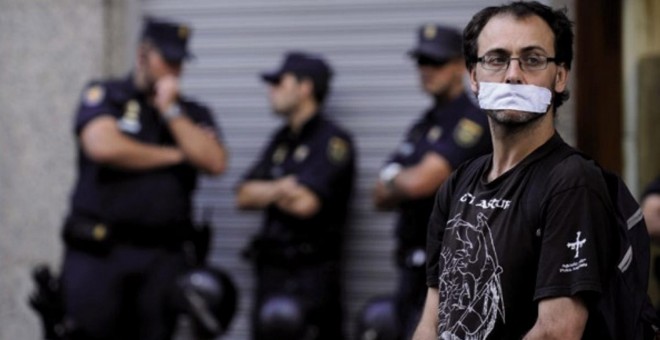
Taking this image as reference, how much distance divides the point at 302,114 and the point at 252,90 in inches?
32.3

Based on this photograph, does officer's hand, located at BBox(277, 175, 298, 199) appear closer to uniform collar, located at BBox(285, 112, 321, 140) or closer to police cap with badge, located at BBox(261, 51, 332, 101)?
uniform collar, located at BBox(285, 112, 321, 140)

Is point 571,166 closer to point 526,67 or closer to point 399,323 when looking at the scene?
point 526,67

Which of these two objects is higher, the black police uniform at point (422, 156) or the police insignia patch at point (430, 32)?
the police insignia patch at point (430, 32)

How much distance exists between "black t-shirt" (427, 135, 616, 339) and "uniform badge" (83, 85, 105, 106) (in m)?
4.34

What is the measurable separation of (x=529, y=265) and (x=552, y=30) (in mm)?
575

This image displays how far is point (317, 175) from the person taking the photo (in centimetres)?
828

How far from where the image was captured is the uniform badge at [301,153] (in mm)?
8406

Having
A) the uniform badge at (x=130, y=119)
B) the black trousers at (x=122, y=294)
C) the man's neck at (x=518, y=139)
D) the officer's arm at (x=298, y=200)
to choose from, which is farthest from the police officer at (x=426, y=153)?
the man's neck at (x=518, y=139)

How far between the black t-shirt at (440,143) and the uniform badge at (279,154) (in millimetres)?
Answer: 874

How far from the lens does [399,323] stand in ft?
25.0

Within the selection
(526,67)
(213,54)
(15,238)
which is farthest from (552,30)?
(15,238)

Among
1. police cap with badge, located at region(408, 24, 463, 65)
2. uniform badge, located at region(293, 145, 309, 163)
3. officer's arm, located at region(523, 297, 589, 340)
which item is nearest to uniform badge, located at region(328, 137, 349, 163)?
uniform badge, located at region(293, 145, 309, 163)

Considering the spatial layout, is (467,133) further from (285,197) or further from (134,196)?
(134,196)

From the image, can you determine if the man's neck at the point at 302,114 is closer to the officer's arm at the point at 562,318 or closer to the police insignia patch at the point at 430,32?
the police insignia patch at the point at 430,32
